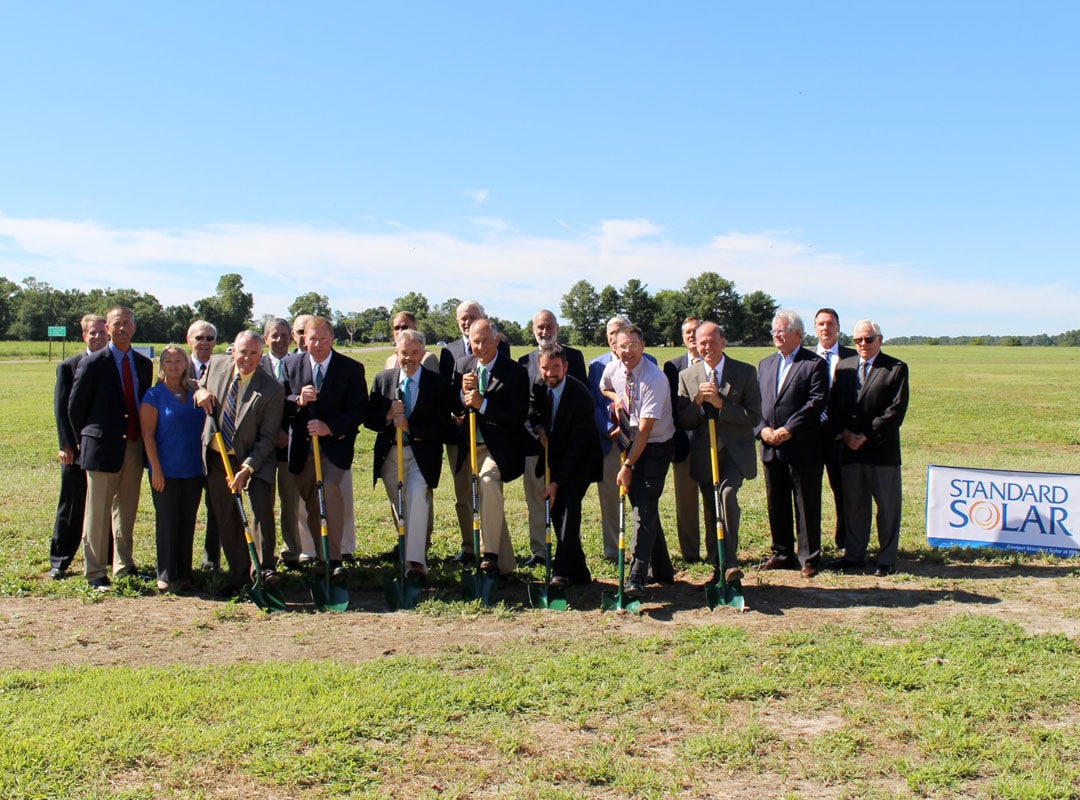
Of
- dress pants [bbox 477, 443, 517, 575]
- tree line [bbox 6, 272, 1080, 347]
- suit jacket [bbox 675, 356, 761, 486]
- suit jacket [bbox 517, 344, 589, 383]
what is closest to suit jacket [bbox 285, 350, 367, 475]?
dress pants [bbox 477, 443, 517, 575]

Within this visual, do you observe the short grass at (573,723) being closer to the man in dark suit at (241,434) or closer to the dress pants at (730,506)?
the dress pants at (730,506)

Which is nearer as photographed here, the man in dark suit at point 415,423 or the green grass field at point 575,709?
the green grass field at point 575,709

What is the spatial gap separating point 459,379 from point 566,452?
132 cm

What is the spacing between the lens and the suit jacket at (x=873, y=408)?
27.0 ft

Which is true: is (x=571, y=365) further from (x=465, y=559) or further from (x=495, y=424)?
(x=465, y=559)

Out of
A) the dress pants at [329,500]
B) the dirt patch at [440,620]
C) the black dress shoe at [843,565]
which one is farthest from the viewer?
the black dress shoe at [843,565]

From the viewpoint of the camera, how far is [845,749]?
14.4 ft

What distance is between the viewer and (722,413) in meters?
7.67

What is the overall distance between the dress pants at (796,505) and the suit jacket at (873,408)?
50cm

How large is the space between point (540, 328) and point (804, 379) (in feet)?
8.23

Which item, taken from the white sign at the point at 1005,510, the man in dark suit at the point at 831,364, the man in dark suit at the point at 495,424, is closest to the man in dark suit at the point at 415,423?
the man in dark suit at the point at 495,424

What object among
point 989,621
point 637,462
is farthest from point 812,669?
point 637,462

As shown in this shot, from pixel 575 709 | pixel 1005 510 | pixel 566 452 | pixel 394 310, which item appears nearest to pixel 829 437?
pixel 1005 510

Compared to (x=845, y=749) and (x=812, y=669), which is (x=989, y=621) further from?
(x=845, y=749)
